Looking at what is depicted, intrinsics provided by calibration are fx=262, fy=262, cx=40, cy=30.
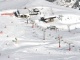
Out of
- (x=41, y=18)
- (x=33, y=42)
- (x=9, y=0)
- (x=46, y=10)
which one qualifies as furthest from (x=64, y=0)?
(x=33, y=42)

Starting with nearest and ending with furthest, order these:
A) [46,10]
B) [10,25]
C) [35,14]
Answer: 1. [10,25]
2. [35,14]
3. [46,10]

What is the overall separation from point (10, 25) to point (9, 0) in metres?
46.6

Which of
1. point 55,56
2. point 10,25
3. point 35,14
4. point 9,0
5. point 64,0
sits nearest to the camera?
point 55,56

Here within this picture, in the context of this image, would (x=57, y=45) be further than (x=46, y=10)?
No

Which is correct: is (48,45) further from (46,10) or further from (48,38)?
(46,10)

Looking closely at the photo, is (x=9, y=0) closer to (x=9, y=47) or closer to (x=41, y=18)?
(x=41, y=18)

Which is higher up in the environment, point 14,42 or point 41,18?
point 14,42

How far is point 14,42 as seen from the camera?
26500 millimetres

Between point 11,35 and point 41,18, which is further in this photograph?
point 41,18

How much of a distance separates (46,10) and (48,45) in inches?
1525

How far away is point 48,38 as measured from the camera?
98.5ft

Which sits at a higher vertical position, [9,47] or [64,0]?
[9,47]

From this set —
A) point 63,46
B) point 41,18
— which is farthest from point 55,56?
point 41,18

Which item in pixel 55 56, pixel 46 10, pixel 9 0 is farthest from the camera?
pixel 9 0
